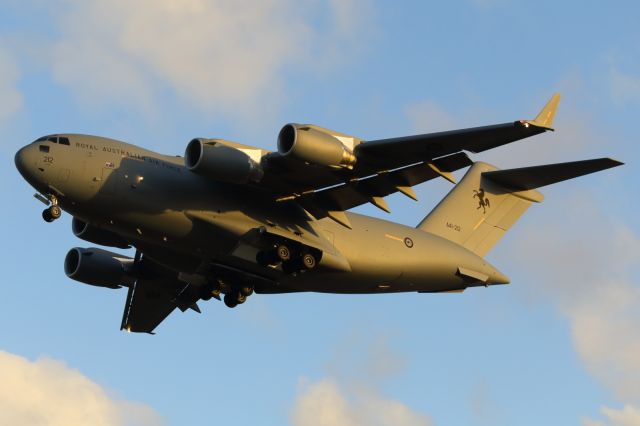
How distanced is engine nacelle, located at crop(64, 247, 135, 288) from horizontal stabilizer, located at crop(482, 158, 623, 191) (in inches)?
284

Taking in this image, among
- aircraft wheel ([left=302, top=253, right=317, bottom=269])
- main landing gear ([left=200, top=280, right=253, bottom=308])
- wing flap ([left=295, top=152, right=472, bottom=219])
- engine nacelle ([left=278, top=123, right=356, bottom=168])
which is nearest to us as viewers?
engine nacelle ([left=278, top=123, right=356, bottom=168])

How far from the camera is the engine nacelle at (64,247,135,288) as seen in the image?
2088 centimetres

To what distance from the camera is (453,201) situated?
21.5m

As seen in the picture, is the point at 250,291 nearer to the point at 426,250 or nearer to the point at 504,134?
the point at 426,250

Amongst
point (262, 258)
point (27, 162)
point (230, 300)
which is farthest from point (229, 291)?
point (27, 162)

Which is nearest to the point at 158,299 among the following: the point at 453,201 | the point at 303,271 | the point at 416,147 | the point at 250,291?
the point at 250,291

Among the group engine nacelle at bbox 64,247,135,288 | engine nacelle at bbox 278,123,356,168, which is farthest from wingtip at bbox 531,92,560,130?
engine nacelle at bbox 64,247,135,288

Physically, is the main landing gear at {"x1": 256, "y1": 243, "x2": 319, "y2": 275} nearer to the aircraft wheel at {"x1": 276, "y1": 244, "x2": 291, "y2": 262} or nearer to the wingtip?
the aircraft wheel at {"x1": 276, "y1": 244, "x2": 291, "y2": 262}

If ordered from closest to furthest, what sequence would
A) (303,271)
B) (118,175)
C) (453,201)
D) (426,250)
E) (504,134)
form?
(504,134) < (118,175) < (303,271) < (426,250) < (453,201)

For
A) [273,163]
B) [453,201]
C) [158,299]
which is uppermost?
[453,201]

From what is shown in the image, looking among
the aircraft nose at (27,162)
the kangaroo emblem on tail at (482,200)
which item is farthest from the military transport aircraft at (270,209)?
the kangaroo emblem on tail at (482,200)

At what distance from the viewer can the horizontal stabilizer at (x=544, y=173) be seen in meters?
16.7

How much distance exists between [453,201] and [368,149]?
5209mm

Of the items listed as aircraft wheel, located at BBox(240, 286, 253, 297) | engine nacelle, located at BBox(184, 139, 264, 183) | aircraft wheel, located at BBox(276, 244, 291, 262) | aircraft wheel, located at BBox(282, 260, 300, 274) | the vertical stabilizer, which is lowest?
aircraft wheel, located at BBox(240, 286, 253, 297)
